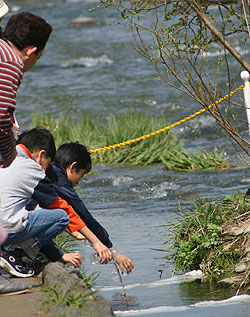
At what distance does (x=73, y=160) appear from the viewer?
5.72 metres

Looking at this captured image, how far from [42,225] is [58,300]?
33.0 inches

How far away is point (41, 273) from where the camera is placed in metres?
5.18

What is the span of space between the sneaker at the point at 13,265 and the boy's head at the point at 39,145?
661mm

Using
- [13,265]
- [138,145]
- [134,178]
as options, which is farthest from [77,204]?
[138,145]

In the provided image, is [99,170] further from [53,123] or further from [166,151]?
[53,123]

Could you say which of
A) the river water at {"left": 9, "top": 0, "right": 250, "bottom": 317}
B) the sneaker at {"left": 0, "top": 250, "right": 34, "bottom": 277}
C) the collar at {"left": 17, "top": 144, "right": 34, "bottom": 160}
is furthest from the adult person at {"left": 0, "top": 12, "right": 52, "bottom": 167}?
the river water at {"left": 9, "top": 0, "right": 250, "bottom": 317}

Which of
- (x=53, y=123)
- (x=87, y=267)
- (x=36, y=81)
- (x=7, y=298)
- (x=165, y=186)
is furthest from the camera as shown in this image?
(x=36, y=81)

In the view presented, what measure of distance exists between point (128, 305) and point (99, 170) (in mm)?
6627

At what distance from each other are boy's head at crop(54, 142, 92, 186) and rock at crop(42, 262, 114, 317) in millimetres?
956

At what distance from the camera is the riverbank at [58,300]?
4152mm

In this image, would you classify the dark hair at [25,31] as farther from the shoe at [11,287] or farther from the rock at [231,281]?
the rock at [231,281]

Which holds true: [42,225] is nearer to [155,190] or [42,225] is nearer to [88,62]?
[155,190]

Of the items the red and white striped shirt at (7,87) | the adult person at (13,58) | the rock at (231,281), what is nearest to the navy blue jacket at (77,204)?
the rock at (231,281)

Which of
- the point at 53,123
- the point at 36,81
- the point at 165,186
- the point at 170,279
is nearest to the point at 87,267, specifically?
the point at 170,279
